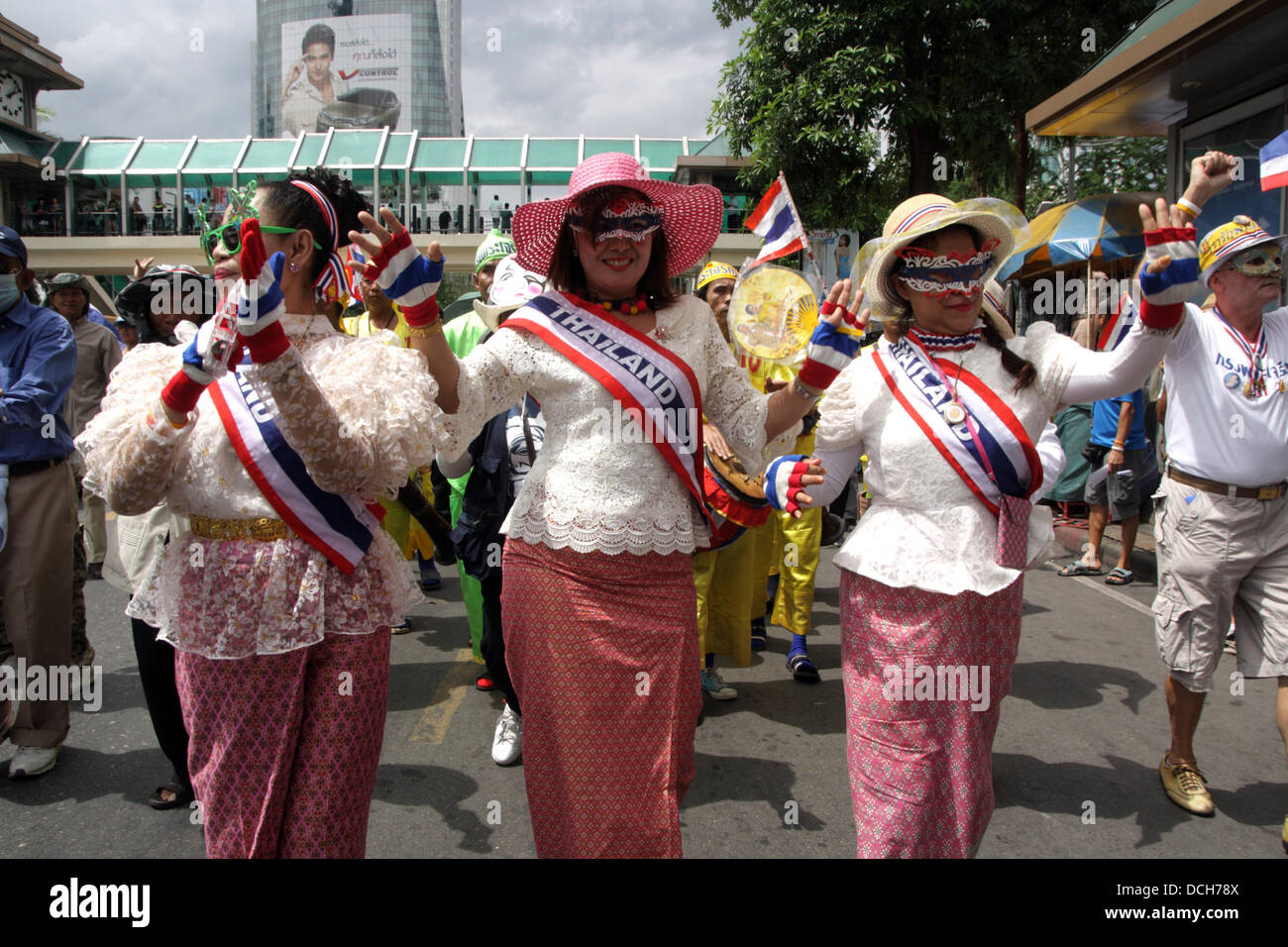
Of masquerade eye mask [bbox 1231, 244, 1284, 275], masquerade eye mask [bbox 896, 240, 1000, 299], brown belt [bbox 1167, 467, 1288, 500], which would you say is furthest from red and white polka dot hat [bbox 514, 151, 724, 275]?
brown belt [bbox 1167, 467, 1288, 500]

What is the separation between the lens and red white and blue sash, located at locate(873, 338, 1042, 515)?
224 centimetres

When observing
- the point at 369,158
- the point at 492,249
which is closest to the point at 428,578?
the point at 492,249

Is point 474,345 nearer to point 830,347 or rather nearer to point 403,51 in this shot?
point 830,347

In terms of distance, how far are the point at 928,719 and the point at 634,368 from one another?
1124mm

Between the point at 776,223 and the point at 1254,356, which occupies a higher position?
the point at 776,223

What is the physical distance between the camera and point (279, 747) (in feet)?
6.06

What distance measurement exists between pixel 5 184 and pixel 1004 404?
118ft

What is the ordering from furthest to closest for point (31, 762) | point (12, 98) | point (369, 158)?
point (369, 158), point (12, 98), point (31, 762)

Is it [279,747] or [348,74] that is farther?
[348,74]

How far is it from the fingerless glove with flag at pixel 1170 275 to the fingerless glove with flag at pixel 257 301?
6.66ft

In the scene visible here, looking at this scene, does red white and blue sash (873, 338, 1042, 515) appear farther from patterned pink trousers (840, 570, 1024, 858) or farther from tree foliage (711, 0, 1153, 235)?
tree foliage (711, 0, 1153, 235)

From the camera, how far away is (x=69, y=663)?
12.4ft

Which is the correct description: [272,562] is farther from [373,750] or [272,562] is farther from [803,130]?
[803,130]
